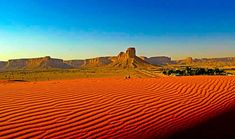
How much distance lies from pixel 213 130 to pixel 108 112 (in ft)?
7.88

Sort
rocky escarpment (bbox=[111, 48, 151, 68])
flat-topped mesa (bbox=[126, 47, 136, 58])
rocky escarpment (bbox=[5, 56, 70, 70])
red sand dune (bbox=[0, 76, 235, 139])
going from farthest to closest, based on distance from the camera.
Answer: flat-topped mesa (bbox=[126, 47, 136, 58])
rocky escarpment (bbox=[5, 56, 70, 70])
rocky escarpment (bbox=[111, 48, 151, 68])
red sand dune (bbox=[0, 76, 235, 139])

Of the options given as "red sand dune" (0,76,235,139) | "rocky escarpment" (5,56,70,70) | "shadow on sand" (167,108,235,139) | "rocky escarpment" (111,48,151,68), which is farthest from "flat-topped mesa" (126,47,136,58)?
"shadow on sand" (167,108,235,139)

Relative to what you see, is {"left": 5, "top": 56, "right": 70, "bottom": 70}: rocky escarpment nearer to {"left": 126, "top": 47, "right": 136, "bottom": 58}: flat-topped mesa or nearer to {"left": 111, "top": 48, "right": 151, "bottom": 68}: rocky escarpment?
{"left": 111, "top": 48, "right": 151, "bottom": 68}: rocky escarpment

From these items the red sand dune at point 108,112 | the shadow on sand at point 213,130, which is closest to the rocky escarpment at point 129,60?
the red sand dune at point 108,112

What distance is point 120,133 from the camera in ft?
19.3

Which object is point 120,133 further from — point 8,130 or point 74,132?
point 8,130

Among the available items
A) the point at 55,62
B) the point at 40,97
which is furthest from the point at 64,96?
the point at 55,62

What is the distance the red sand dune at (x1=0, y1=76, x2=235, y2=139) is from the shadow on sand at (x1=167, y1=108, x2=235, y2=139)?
0.22 metres

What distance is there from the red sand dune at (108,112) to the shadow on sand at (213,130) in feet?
0.72

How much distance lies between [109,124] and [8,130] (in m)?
1.97

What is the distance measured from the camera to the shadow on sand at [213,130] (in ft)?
19.3

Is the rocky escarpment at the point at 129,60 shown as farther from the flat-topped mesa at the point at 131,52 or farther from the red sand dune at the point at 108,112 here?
the red sand dune at the point at 108,112

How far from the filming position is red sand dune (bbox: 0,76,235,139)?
5855mm

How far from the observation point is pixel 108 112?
7.31m
